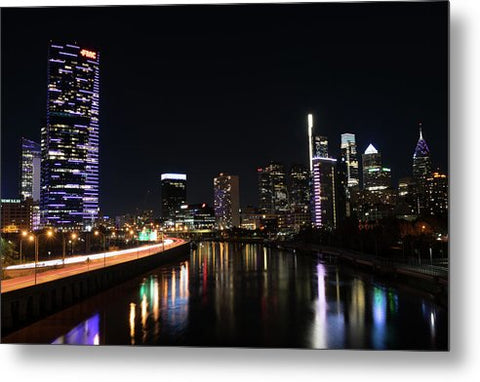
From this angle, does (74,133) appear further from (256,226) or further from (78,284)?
(256,226)

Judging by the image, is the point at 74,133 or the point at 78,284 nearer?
the point at 78,284

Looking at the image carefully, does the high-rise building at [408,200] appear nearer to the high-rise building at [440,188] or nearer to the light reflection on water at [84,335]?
the high-rise building at [440,188]

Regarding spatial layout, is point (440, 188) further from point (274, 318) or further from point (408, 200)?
point (408, 200)

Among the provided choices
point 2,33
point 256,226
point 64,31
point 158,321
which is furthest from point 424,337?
point 256,226

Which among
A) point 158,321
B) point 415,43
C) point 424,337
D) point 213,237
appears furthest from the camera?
point 213,237

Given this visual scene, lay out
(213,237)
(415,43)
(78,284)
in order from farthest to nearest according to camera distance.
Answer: (213,237)
(78,284)
(415,43)

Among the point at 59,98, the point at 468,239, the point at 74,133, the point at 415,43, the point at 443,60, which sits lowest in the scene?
the point at 468,239

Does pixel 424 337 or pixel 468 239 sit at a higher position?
pixel 468 239

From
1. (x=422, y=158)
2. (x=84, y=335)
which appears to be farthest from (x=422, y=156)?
(x=84, y=335)
